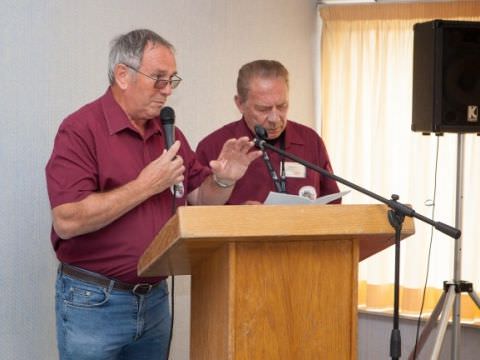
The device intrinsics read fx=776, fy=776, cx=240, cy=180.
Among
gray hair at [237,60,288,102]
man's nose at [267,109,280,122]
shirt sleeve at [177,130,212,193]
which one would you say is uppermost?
gray hair at [237,60,288,102]

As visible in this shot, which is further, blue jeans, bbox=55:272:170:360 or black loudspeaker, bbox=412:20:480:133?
black loudspeaker, bbox=412:20:480:133

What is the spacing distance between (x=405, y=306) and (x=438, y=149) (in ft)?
3.05

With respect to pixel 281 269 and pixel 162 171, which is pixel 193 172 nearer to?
pixel 162 171

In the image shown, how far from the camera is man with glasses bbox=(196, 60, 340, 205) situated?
300 centimetres

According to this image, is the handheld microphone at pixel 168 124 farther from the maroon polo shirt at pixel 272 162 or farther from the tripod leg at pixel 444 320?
the tripod leg at pixel 444 320

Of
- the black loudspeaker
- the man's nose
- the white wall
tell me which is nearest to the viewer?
the white wall

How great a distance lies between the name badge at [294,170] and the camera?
3070mm

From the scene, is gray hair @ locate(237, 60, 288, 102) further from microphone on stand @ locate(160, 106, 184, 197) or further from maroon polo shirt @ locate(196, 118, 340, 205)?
microphone on stand @ locate(160, 106, 184, 197)

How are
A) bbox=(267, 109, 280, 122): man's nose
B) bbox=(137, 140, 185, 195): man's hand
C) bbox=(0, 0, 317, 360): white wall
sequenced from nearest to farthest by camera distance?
bbox=(137, 140, 185, 195): man's hand, bbox=(0, 0, 317, 360): white wall, bbox=(267, 109, 280, 122): man's nose

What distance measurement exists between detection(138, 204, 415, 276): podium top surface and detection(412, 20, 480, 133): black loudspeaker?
1.67 m

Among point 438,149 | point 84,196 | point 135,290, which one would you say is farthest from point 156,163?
point 438,149

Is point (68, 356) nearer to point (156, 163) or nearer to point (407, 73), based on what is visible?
point (156, 163)

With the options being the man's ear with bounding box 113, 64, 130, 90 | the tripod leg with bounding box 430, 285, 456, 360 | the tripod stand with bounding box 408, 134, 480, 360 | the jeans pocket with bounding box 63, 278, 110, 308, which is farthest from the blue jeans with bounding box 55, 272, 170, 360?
the tripod stand with bounding box 408, 134, 480, 360

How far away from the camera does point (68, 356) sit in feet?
7.86
